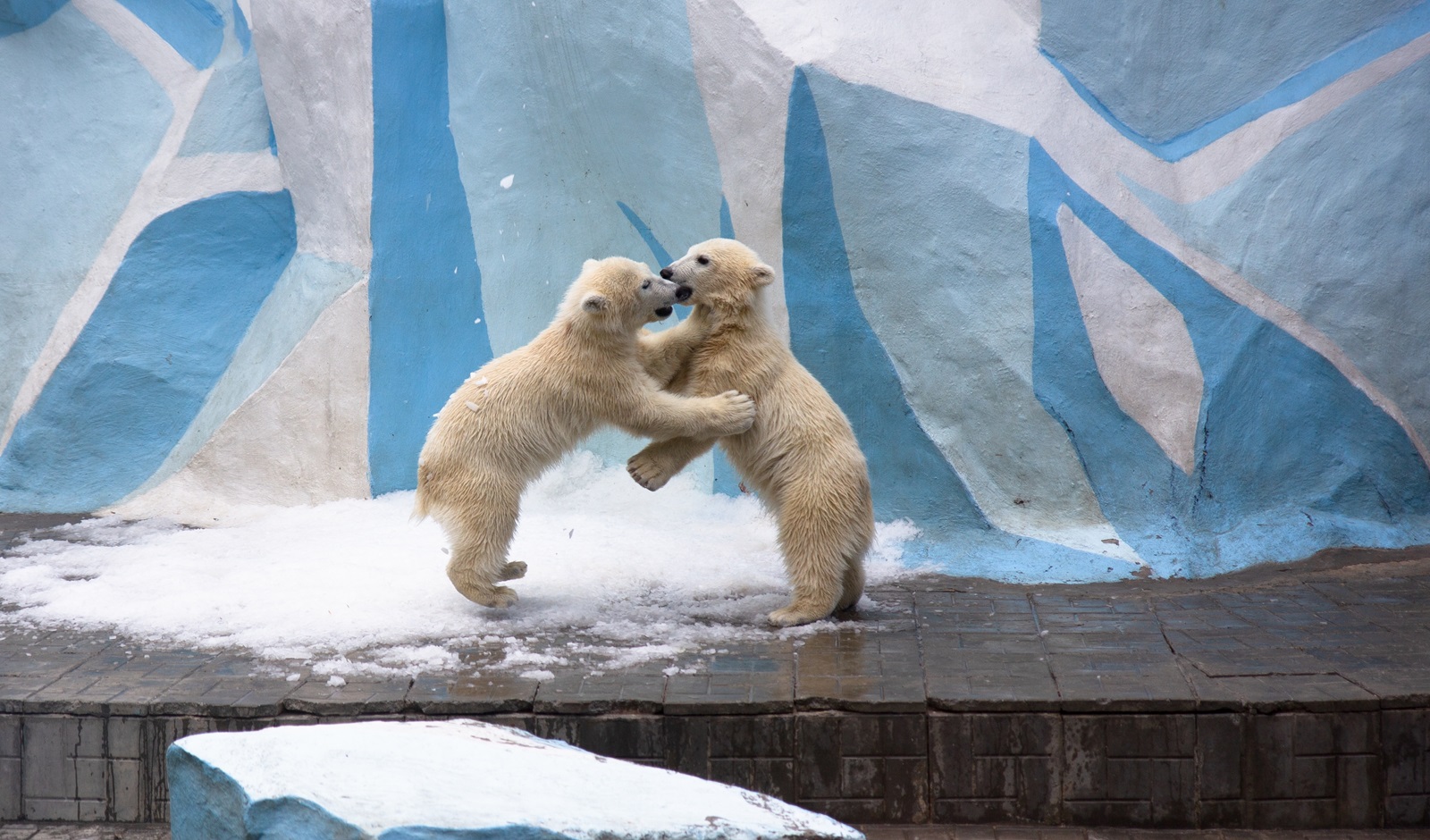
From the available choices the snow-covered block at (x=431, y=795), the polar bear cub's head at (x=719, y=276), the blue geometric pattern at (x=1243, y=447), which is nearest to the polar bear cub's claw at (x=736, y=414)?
the polar bear cub's head at (x=719, y=276)

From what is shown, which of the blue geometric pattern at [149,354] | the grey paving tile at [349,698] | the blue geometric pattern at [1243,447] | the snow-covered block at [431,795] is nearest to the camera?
the snow-covered block at [431,795]

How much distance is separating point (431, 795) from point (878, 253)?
4666 mm

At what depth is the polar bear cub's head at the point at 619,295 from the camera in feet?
14.5

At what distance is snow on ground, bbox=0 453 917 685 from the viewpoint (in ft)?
13.9

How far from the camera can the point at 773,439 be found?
4.55 metres

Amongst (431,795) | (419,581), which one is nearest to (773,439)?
(419,581)

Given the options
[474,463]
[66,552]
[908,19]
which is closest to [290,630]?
[474,463]

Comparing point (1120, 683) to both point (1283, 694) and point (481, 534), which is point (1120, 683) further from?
point (481, 534)

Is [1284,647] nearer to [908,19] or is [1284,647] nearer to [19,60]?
[908,19]

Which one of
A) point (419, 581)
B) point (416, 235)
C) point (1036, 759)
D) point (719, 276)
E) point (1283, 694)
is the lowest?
point (1036, 759)

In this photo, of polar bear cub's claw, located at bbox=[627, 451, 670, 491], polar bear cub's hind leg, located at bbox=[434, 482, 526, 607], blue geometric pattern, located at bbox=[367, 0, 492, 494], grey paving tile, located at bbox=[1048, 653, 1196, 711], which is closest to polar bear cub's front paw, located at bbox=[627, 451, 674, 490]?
polar bear cub's claw, located at bbox=[627, 451, 670, 491]

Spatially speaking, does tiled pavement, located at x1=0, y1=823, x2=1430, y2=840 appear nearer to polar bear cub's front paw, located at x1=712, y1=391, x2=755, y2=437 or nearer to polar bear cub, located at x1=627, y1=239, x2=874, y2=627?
polar bear cub, located at x1=627, y1=239, x2=874, y2=627

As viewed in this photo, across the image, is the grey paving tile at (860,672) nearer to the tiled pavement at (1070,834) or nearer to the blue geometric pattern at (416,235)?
the tiled pavement at (1070,834)

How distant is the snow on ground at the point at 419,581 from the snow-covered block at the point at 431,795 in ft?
4.63
